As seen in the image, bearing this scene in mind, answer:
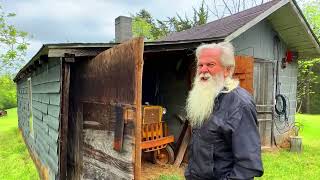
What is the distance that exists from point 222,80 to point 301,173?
5.82 metres

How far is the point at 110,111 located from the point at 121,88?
14.8 inches

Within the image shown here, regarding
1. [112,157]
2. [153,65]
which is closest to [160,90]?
[153,65]

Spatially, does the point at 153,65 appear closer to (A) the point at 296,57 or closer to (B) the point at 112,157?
(A) the point at 296,57

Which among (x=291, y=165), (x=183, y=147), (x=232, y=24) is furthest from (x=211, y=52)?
(x=291, y=165)

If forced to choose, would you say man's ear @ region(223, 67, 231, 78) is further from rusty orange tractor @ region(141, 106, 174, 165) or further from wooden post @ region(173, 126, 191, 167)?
wooden post @ region(173, 126, 191, 167)

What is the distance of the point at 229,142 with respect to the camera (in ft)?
6.35

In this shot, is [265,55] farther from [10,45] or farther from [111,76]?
[10,45]

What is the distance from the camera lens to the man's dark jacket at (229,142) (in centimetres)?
187

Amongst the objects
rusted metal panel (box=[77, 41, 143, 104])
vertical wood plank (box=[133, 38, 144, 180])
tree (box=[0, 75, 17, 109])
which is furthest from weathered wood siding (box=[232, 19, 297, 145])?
tree (box=[0, 75, 17, 109])

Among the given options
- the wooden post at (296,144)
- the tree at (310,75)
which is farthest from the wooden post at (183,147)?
the tree at (310,75)

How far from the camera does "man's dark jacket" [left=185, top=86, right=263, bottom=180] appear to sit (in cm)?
187

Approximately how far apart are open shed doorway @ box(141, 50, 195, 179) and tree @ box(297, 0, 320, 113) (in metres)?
9.74

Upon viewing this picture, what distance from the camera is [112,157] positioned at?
3.45 m

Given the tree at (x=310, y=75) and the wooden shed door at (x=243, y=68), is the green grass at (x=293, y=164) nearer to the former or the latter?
the wooden shed door at (x=243, y=68)
